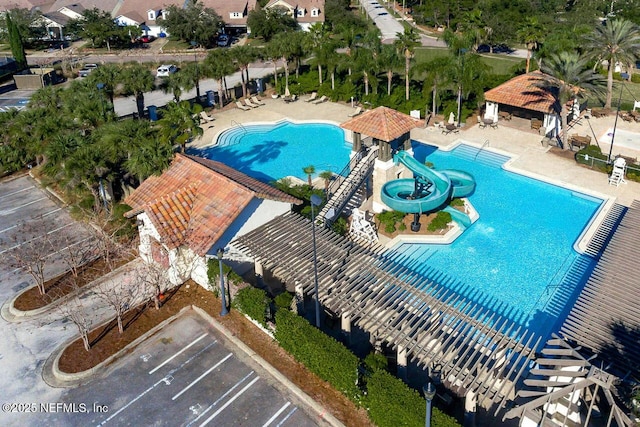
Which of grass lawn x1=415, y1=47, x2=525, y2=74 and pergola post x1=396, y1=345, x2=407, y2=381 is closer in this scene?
pergola post x1=396, y1=345, x2=407, y2=381

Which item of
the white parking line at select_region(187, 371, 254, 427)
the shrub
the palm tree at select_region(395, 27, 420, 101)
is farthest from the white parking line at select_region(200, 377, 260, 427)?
the palm tree at select_region(395, 27, 420, 101)

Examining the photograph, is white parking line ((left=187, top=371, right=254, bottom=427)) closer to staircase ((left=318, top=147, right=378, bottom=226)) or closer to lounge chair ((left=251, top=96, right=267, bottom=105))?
staircase ((left=318, top=147, right=378, bottom=226))

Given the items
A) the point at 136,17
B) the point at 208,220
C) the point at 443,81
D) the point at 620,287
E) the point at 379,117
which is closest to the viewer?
the point at 620,287

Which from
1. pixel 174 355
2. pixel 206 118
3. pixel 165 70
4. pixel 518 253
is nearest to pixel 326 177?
pixel 518 253

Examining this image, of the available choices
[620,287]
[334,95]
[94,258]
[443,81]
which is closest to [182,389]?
[94,258]

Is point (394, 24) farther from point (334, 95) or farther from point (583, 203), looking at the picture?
point (583, 203)

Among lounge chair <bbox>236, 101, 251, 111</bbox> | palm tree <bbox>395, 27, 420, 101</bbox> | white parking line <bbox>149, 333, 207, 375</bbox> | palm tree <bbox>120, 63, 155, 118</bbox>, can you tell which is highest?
palm tree <bbox>395, 27, 420, 101</bbox>
